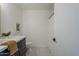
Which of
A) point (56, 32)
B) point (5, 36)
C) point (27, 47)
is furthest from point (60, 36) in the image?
Answer: point (5, 36)

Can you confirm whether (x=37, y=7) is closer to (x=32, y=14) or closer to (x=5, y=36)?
(x=32, y=14)

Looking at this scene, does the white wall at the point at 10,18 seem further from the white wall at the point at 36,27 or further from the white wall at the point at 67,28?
the white wall at the point at 67,28

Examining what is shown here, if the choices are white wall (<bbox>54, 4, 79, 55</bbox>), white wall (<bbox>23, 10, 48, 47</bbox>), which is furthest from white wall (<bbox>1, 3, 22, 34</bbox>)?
white wall (<bbox>54, 4, 79, 55</bbox>)

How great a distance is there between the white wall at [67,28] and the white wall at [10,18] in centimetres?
54

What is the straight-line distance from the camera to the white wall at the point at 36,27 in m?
1.81

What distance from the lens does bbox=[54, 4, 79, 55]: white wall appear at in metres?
1.80

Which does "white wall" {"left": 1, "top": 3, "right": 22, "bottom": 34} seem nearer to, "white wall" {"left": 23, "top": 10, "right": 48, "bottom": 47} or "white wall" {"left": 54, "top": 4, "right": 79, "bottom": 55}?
"white wall" {"left": 23, "top": 10, "right": 48, "bottom": 47}

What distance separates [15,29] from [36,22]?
0.31 m

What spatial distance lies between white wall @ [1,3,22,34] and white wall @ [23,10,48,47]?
0.32 feet

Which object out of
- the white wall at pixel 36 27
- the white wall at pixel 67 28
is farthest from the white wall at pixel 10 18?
the white wall at pixel 67 28

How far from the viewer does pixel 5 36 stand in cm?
167

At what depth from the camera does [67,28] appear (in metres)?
1.88

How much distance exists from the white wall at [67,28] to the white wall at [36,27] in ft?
0.61

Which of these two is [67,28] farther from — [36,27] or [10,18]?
[10,18]
